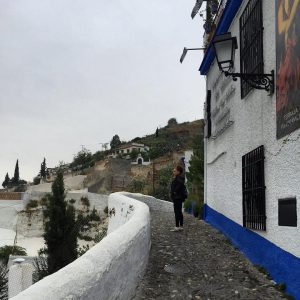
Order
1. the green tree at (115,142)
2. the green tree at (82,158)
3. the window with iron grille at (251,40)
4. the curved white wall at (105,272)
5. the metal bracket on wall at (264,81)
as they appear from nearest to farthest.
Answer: the curved white wall at (105,272) < the metal bracket on wall at (264,81) < the window with iron grille at (251,40) < the green tree at (82,158) < the green tree at (115,142)

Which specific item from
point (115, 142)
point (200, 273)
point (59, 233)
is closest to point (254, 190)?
point (200, 273)

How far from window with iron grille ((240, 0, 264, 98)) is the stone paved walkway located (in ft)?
8.66

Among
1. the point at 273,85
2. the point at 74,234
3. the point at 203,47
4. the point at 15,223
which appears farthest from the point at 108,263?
the point at 15,223

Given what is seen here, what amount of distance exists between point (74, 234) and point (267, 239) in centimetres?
1844

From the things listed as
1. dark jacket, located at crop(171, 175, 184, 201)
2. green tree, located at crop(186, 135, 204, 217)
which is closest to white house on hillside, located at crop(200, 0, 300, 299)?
dark jacket, located at crop(171, 175, 184, 201)

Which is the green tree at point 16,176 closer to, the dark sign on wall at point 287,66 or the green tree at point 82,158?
the green tree at point 82,158

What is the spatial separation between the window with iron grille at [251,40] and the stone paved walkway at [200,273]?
2.64 meters

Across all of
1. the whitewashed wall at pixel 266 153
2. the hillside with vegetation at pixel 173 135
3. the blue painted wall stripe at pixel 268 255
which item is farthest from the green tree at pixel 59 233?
the hillside with vegetation at pixel 173 135

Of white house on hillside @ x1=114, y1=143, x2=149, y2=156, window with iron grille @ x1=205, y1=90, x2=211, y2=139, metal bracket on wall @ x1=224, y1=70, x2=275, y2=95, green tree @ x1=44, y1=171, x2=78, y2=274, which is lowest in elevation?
green tree @ x1=44, y1=171, x2=78, y2=274

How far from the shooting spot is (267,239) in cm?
676

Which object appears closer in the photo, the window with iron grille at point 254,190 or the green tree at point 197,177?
the window with iron grille at point 254,190

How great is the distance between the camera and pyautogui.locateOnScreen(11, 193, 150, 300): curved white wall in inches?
125

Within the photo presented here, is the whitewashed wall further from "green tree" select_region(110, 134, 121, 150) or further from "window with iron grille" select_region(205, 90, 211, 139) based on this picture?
"green tree" select_region(110, 134, 121, 150)

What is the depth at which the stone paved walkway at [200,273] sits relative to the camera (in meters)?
5.85
